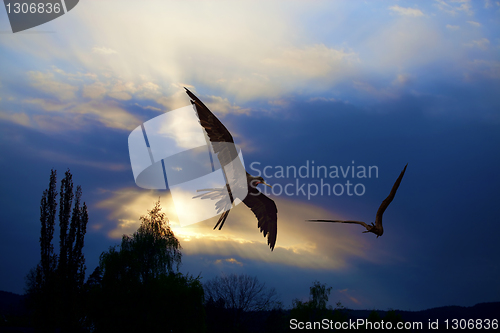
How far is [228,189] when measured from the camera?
7910mm

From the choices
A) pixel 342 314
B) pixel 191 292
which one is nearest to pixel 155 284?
pixel 191 292

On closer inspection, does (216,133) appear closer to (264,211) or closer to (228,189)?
(228,189)

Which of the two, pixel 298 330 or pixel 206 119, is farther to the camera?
pixel 298 330

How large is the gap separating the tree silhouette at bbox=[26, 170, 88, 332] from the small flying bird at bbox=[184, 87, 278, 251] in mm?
20541

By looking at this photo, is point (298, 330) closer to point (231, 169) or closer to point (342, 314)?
point (342, 314)

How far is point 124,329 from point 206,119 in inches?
727

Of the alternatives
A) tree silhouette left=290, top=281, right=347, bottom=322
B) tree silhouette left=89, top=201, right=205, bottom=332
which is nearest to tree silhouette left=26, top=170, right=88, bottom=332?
tree silhouette left=89, top=201, right=205, bottom=332

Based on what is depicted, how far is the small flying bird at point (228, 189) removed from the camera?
294 inches

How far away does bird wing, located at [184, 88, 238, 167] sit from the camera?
292 inches

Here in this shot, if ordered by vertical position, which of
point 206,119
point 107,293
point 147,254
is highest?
point 206,119

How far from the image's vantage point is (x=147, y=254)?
24.7 metres

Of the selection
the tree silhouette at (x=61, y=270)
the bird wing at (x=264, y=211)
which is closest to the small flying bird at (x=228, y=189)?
the bird wing at (x=264, y=211)

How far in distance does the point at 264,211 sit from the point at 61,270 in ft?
68.5

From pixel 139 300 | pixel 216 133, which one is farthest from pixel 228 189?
pixel 139 300
